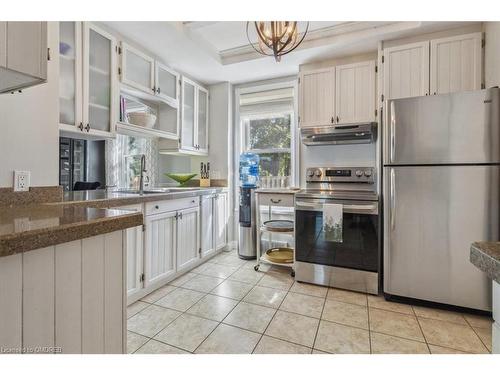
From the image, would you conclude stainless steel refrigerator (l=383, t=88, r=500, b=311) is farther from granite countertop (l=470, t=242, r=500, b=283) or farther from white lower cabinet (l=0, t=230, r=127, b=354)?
white lower cabinet (l=0, t=230, r=127, b=354)

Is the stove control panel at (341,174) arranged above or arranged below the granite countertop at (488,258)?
above

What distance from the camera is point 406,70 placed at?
2379 mm

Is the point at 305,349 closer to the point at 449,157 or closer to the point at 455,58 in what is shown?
the point at 449,157

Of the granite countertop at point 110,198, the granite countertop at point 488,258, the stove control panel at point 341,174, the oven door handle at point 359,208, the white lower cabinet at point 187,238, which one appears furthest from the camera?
the stove control panel at point 341,174

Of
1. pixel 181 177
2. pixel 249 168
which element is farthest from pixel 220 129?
pixel 181 177

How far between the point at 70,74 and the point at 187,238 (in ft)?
5.57

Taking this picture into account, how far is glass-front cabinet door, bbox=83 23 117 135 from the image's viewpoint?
77.8 inches

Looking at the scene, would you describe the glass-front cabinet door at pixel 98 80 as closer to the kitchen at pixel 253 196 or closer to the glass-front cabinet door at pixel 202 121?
the kitchen at pixel 253 196

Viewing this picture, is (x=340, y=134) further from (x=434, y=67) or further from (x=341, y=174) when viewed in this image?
(x=434, y=67)

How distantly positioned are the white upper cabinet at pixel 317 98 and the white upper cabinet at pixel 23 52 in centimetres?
239

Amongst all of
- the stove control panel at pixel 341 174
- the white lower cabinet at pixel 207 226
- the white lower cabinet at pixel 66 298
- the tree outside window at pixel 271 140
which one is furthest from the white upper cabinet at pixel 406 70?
the white lower cabinet at pixel 66 298

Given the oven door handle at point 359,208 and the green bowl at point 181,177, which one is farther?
the green bowl at point 181,177

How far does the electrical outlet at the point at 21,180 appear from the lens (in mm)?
1303
